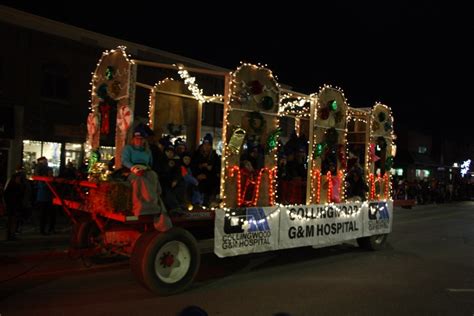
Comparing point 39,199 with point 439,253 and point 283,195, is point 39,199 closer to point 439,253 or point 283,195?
point 283,195

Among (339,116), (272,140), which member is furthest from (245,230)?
(339,116)

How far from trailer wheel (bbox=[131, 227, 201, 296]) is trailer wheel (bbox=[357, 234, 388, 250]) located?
5393mm

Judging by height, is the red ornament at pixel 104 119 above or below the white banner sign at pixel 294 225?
above

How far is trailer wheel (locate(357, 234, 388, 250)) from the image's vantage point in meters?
11.2

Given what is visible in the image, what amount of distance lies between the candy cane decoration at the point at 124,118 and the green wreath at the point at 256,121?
2052mm

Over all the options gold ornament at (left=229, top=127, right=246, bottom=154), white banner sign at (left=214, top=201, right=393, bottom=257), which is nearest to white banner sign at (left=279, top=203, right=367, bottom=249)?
white banner sign at (left=214, top=201, right=393, bottom=257)

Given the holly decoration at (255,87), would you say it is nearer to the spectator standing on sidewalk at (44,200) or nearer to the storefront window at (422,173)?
the spectator standing on sidewalk at (44,200)

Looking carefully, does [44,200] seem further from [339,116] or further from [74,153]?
[74,153]

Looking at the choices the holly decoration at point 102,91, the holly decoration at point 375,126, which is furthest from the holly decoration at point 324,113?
the holly decoration at point 102,91

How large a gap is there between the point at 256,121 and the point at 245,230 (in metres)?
1.89

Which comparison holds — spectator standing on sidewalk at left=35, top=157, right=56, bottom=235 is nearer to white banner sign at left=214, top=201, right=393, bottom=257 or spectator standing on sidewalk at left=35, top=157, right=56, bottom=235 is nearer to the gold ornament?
the gold ornament

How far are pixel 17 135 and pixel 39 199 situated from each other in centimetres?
759

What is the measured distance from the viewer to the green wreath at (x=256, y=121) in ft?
27.7

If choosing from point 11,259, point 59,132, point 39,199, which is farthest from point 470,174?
point 11,259
